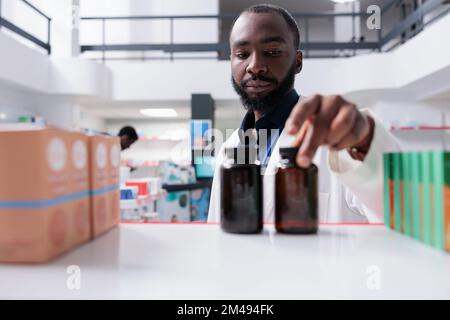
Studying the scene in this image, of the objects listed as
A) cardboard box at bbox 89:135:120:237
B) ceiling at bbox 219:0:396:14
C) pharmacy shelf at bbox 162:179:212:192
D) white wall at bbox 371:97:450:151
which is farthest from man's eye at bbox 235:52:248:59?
ceiling at bbox 219:0:396:14

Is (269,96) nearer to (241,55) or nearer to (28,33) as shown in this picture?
(241,55)

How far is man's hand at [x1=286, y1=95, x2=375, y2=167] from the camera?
0.63 metres

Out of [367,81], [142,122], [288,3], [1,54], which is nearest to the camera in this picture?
[1,54]

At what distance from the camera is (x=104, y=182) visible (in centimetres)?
79

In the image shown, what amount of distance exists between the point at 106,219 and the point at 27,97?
18.2 ft

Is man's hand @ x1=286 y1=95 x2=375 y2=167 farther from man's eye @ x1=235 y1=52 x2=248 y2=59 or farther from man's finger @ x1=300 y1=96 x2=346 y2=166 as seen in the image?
man's eye @ x1=235 y1=52 x2=248 y2=59

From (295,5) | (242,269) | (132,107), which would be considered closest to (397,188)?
(242,269)

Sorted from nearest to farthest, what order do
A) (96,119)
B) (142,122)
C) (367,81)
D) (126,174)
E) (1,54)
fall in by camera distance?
(126,174) → (1,54) → (367,81) → (96,119) → (142,122)

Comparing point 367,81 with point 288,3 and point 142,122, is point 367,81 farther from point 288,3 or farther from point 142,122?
point 142,122

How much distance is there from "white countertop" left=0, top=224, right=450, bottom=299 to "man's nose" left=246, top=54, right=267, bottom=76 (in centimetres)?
64

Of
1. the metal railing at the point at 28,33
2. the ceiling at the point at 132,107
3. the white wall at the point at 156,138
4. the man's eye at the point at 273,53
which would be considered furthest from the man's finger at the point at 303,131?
the white wall at the point at 156,138
